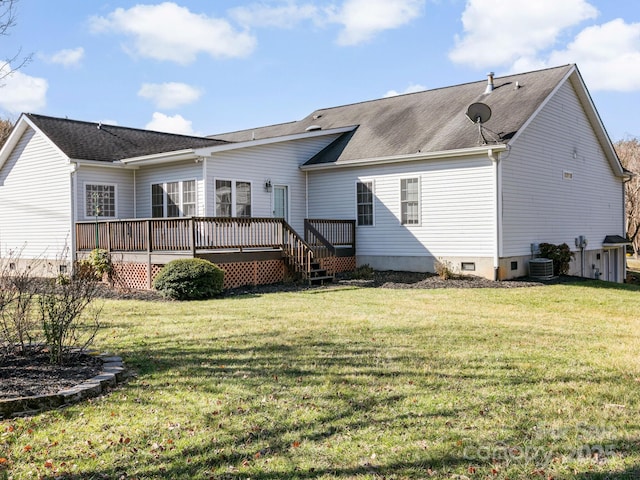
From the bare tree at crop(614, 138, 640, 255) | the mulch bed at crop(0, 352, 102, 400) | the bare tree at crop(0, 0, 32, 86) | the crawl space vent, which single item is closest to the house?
the crawl space vent

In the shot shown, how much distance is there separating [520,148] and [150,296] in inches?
433

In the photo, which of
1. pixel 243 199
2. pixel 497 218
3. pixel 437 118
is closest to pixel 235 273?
pixel 243 199

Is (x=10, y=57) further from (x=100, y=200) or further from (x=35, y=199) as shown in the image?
(x=35, y=199)

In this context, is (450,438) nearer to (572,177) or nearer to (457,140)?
(457,140)

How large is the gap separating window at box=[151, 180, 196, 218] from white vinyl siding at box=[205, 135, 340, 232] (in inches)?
36.9

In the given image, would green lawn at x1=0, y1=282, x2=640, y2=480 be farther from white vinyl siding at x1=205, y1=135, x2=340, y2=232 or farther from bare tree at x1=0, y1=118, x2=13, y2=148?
bare tree at x1=0, y1=118, x2=13, y2=148

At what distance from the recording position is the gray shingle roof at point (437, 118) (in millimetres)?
16703

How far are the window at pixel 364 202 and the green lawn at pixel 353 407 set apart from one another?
31.5 ft

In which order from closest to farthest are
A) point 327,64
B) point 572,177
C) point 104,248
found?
point 104,248, point 572,177, point 327,64

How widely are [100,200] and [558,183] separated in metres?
14.7

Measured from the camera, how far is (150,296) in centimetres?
1357

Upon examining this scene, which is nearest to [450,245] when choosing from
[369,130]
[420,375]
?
[369,130]

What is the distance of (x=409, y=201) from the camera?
Answer: 57.7 ft

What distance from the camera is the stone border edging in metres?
5.00
